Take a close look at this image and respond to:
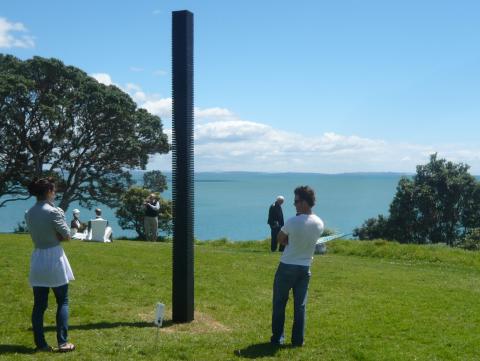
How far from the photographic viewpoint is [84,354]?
695 cm

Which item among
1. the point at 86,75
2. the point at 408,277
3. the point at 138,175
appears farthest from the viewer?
the point at 138,175

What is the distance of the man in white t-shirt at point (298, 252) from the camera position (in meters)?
7.20

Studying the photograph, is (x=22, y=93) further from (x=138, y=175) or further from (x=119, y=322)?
(x=119, y=322)

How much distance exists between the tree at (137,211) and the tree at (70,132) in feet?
2.38

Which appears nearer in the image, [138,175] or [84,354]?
[84,354]

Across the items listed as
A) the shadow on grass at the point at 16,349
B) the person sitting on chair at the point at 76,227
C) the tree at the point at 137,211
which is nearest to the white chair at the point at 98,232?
the person sitting on chair at the point at 76,227

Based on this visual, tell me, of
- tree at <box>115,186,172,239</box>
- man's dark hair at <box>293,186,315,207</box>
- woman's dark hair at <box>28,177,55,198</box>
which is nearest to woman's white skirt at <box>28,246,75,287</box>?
woman's dark hair at <box>28,177,55,198</box>

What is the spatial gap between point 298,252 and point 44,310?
3.16 meters

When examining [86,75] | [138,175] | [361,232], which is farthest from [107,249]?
[361,232]

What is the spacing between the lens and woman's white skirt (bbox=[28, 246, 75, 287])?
6.71 metres

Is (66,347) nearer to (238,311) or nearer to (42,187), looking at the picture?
(42,187)

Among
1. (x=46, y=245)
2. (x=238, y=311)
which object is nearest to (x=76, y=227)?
(x=238, y=311)

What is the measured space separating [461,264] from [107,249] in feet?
38.2

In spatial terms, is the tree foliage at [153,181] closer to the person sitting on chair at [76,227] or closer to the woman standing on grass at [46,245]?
the person sitting on chair at [76,227]
